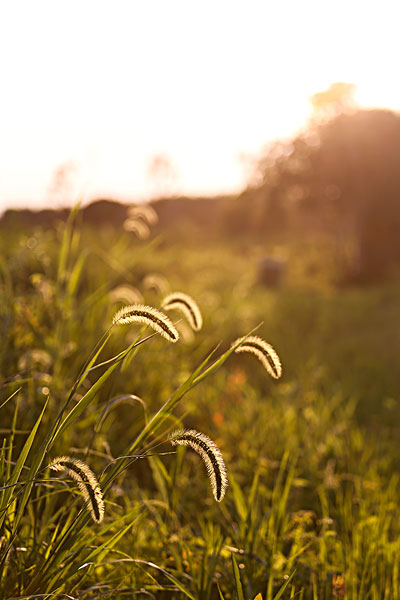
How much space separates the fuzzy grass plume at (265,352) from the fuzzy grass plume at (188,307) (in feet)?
0.45

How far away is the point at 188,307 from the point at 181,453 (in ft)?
3.35

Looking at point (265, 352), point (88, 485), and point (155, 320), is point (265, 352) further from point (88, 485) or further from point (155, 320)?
point (88, 485)

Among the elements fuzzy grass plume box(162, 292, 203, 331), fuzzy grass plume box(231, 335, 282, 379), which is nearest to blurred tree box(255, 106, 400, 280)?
fuzzy grass plume box(162, 292, 203, 331)

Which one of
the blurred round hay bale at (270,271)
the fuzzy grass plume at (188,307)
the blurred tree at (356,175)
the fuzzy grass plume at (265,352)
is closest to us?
the fuzzy grass plume at (265,352)

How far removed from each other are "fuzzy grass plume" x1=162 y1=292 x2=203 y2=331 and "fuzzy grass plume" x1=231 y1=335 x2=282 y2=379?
0.14 metres

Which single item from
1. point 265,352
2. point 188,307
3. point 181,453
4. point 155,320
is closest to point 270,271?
point 181,453

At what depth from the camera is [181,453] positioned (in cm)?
251

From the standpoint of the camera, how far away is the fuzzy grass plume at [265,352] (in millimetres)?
1455

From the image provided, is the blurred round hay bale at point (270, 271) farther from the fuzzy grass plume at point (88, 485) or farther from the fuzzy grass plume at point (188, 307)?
the fuzzy grass plume at point (88, 485)

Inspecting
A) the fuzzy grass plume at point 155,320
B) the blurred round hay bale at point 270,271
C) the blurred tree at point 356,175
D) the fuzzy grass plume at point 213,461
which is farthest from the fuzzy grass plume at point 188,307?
the blurred tree at point 356,175

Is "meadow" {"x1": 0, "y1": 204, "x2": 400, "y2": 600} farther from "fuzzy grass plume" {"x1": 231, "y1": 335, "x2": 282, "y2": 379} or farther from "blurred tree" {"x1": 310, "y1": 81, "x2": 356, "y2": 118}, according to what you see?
"blurred tree" {"x1": 310, "y1": 81, "x2": 356, "y2": 118}

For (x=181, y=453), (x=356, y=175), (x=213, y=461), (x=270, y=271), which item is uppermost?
(x=356, y=175)

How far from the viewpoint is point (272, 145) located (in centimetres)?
1496

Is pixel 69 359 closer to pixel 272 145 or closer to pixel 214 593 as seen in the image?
pixel 214 593
